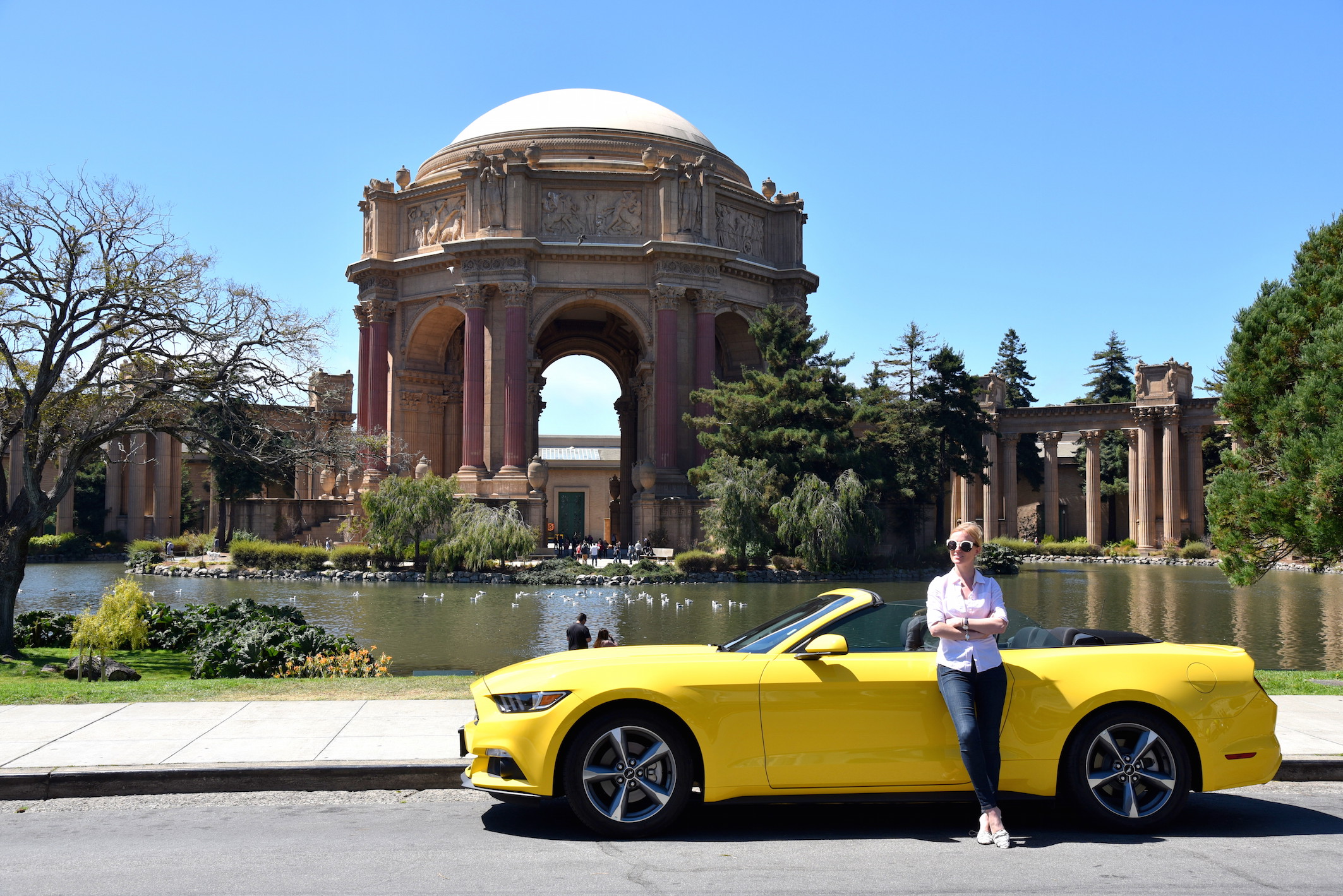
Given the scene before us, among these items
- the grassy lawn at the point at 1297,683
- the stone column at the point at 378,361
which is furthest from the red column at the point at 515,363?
the grassy lawn at the point at 1297,683

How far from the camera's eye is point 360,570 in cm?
4091

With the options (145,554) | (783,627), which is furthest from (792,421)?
(783,627)

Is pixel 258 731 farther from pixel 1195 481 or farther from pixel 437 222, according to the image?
pixel 1195 481

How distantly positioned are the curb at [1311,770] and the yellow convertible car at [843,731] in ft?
5.35

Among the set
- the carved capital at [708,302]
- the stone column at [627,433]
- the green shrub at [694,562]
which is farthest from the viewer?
the stone column at [627,433]

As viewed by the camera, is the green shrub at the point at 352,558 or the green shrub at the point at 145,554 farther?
the green shrub at the point at 145,554

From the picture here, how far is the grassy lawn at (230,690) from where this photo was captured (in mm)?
Answer: 10719

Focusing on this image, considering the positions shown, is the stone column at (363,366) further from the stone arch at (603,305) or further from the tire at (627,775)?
the tire at (627,775)

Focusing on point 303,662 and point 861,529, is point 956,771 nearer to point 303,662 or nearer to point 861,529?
point 303,662

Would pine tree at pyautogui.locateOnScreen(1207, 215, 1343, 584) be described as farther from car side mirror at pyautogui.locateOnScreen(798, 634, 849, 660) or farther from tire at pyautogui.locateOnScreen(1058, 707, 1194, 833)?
car side mirror at pyautogui.locateOnScreen(798, 634, 849, 660)

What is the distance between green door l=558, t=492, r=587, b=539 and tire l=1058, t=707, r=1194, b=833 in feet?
243

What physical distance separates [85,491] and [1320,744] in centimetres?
7881

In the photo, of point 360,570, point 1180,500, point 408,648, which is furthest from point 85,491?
point 1180,500

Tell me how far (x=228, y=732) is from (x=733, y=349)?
2148 inches
